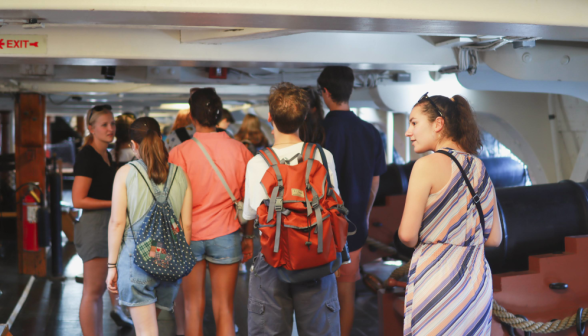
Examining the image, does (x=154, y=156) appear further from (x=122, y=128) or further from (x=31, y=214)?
(x=31, y=214)

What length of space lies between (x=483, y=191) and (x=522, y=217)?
1.60 m

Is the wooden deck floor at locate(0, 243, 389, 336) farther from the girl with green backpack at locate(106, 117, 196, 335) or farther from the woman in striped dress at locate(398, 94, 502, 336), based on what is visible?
the woman in striped dress at locate(398, 94, 502, 336)

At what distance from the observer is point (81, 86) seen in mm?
7023

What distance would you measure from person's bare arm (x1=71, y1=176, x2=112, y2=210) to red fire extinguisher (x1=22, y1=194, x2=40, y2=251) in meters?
3.22

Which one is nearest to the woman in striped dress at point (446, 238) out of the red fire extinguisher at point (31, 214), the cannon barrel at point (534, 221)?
the cannon barrel at point (534, 221)

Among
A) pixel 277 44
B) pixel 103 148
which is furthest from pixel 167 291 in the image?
pixel 277 44

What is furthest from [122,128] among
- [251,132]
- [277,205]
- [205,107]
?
[251,132]

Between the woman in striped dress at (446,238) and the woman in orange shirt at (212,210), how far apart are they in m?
1.22

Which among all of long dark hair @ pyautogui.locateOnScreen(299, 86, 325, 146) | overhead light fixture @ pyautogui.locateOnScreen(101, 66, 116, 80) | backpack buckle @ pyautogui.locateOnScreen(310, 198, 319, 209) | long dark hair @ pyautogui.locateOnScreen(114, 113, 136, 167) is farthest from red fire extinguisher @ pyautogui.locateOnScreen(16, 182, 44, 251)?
backpack buckle @ pyautogui.locateOnScreen(310, 198, 319, 209)

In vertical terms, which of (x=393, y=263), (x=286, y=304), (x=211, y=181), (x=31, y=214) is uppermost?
(x=211, y=181)

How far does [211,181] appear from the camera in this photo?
301 centimetres

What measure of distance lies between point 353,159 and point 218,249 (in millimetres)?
899

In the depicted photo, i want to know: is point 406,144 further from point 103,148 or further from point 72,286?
point 103,148

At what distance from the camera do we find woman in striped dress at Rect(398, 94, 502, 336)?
6.52 ft
